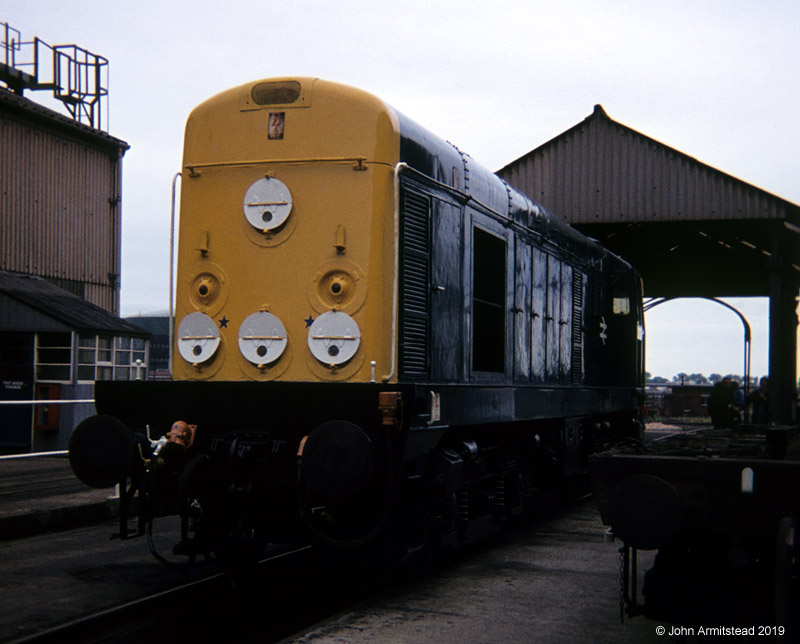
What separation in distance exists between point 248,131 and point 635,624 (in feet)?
14.1

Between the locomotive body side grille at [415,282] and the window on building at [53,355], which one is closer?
the locomotive body side grille at [415,282]

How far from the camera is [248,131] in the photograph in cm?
662

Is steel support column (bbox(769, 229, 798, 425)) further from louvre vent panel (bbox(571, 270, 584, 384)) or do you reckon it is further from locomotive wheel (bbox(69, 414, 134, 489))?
locomotive wheel (bbox(69, 414, 134, 489))

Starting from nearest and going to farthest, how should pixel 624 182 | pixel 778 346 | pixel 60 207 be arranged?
pixel 624 182 → pixel 778 346 → pixel 60 207

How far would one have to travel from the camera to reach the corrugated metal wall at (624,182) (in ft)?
57.9

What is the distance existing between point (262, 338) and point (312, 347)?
0.41 metres

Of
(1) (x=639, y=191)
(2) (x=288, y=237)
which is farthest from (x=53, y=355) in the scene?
(2) (x=288, y=237)

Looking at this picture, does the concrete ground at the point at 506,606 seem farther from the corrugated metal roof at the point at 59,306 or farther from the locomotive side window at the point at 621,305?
the corrugated metal roof at the point at 59,306

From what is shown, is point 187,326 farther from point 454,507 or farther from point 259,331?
point 454,507

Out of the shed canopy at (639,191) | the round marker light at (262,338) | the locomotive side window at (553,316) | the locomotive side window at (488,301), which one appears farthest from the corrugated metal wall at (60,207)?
the round marker light at (262,338)

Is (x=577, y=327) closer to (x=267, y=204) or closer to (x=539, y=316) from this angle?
(x=539, y=316)

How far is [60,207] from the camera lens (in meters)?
20.9

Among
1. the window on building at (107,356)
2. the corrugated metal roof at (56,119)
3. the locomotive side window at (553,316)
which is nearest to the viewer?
the locomotive side window at (553,316)

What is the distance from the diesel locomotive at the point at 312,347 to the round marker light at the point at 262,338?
2 centimetres
